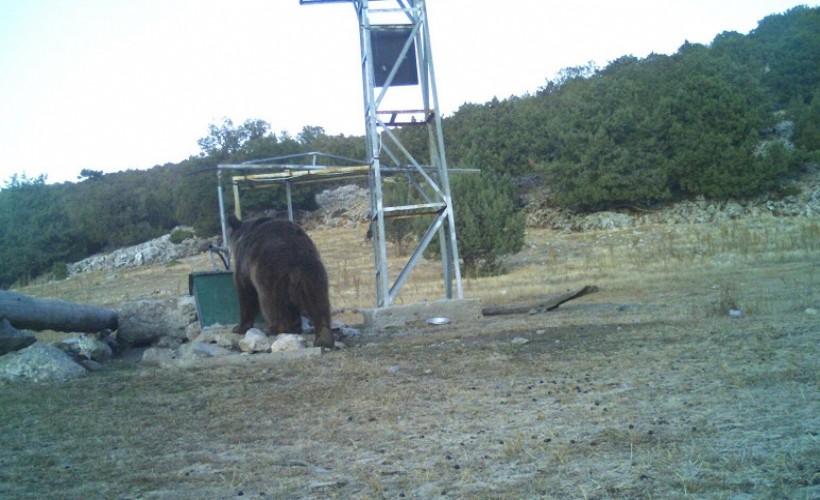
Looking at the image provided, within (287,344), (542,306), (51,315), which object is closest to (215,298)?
(51,315)

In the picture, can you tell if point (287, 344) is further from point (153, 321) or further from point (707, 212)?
point (707, 212)

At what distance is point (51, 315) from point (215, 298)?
85.9 inches

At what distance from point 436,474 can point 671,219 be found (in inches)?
1193

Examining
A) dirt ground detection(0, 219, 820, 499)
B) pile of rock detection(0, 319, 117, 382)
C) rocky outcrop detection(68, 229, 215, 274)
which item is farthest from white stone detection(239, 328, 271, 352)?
rocky outcrop detection(68, 229, 215, 274)

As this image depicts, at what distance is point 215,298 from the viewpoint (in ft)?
35.7

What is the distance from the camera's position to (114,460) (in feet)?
15.2

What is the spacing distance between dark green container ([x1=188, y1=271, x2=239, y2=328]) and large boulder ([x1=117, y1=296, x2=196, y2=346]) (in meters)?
0.47

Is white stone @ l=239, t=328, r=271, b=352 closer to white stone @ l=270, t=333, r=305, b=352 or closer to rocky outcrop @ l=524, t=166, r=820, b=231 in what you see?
white stone @ l=270, t=333, r=305, b=352

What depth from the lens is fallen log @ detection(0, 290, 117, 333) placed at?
8.97 metres

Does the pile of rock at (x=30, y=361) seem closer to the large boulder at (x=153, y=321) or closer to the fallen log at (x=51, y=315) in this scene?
the fallen log at (x=51, y=315)

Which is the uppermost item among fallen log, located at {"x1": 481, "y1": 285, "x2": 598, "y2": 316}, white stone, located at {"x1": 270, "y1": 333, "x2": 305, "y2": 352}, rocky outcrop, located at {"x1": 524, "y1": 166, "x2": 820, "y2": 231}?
rocky outcrop, located at {"x1": 524, "y1": 166, "x2": 820, "y2": 231}

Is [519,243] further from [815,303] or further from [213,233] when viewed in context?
[213,233]

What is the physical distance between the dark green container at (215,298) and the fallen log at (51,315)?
139 centimetres

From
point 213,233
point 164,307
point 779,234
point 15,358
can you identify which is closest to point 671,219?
point 779,234
